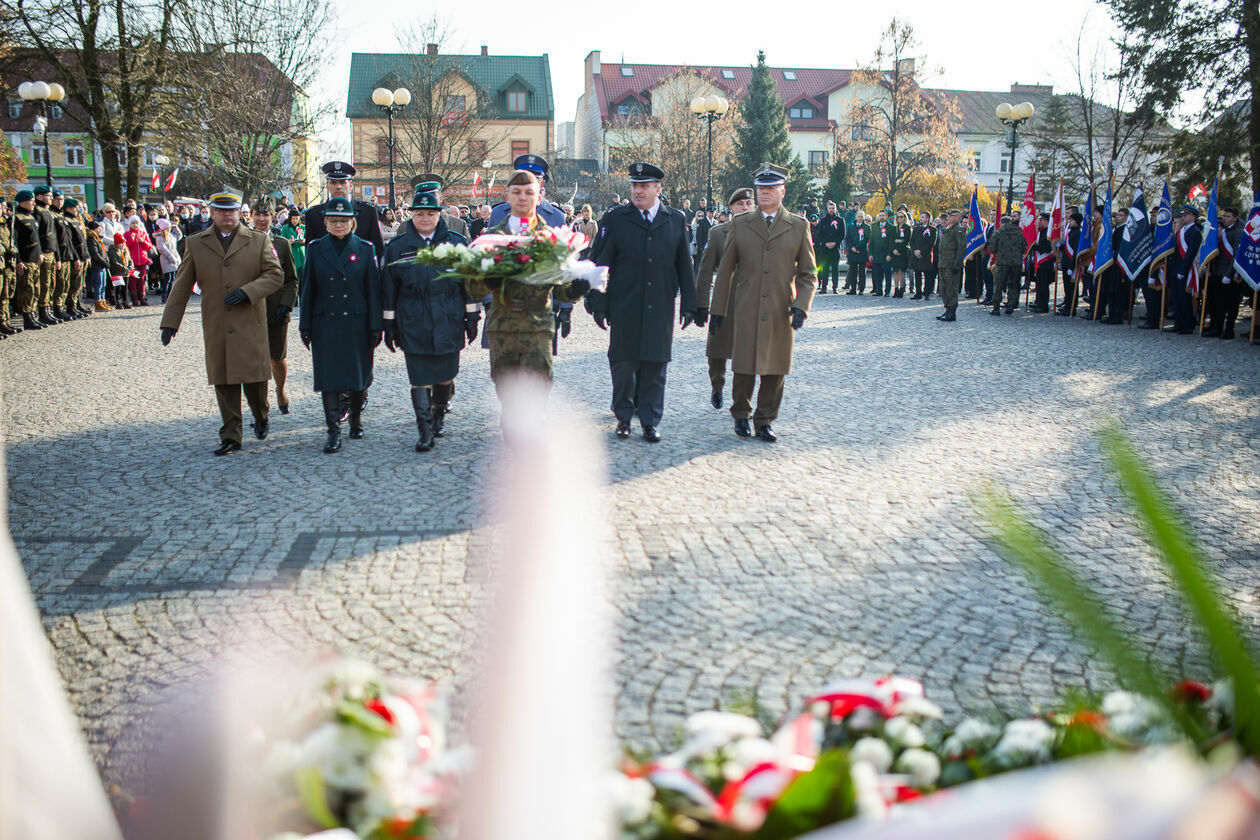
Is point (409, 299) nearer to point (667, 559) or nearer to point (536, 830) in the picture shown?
point (667, 559)

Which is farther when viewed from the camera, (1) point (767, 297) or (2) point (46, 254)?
(2) point (46, 254)

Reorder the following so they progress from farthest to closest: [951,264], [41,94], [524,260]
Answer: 1. [41,94]
2. [951,264]
3. [524,260]

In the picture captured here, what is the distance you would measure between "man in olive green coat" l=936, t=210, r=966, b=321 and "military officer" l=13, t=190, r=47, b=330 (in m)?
14.5

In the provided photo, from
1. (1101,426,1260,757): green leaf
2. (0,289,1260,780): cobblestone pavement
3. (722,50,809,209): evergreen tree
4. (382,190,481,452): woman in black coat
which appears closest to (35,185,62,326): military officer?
(0,289,1260,780): cobblestone pavement

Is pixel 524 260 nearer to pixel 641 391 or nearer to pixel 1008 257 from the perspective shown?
pixel 641 391

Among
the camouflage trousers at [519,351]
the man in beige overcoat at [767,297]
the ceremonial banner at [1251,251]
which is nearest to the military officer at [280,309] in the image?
the camouflage trousers at [519,351]

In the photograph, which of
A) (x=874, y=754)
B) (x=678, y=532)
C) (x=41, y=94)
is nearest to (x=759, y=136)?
(x=41, y=94)

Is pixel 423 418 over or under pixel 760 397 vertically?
under

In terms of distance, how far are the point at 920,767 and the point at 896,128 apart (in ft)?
152

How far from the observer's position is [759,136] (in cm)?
5916

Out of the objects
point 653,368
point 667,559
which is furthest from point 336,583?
point 653,368

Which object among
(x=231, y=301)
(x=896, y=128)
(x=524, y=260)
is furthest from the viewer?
(x=896, y=128)

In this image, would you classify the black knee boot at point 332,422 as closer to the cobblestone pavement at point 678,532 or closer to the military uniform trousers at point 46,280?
the cobblestone pavement at point 678,532

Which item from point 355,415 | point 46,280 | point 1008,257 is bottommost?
point 355,415
